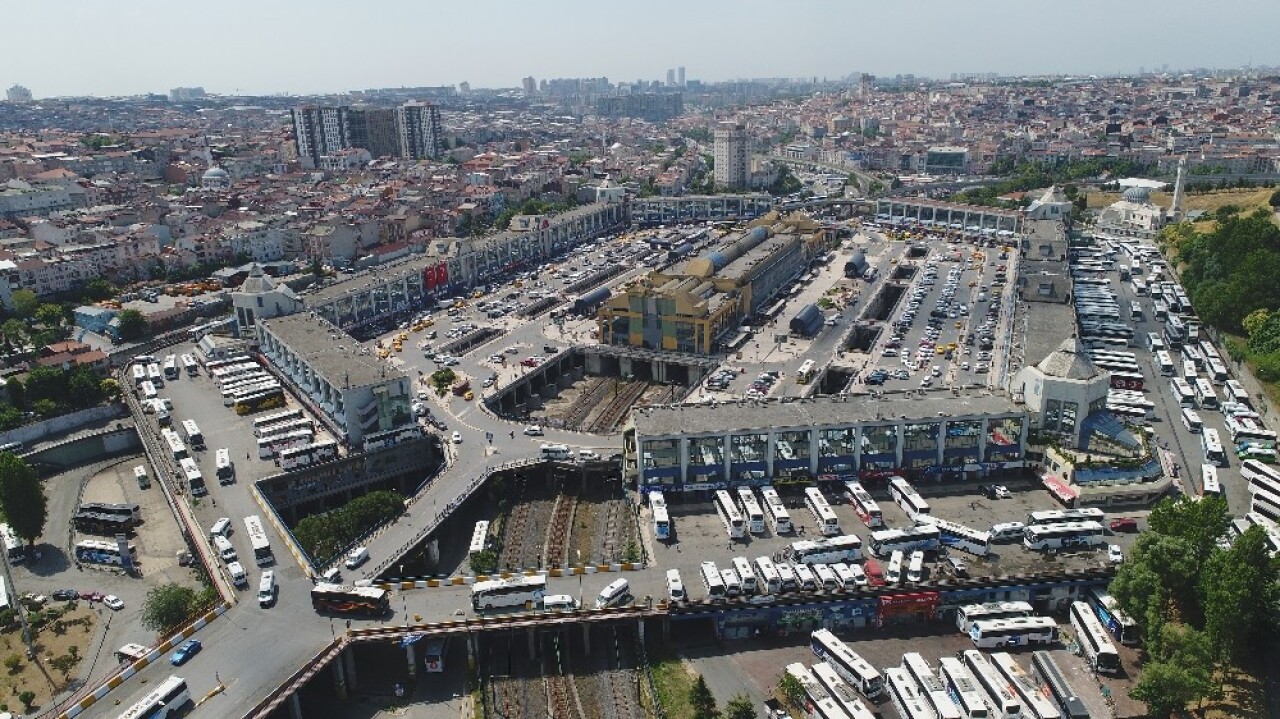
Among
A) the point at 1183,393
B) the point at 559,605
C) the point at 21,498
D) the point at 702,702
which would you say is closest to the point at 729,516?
the point at 559,605

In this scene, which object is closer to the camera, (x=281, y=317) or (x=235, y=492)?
(x=235, y=492)

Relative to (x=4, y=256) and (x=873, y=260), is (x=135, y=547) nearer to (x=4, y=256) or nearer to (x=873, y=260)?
(x=4, y=256)

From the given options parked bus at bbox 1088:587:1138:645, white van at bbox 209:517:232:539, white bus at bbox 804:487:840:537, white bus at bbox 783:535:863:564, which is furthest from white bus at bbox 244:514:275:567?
parked bus at bbox 1088:587:1138:645

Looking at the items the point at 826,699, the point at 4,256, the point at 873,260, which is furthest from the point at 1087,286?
the point at 4,256

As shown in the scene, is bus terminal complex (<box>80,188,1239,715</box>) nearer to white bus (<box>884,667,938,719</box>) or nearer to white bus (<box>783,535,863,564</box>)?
white bus (<box>783,535,863,564</box>)

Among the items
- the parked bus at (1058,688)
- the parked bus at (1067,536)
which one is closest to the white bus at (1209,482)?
the parked bus at (1067,536)

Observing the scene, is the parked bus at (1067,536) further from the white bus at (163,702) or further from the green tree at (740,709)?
the white bus at (163,702)
